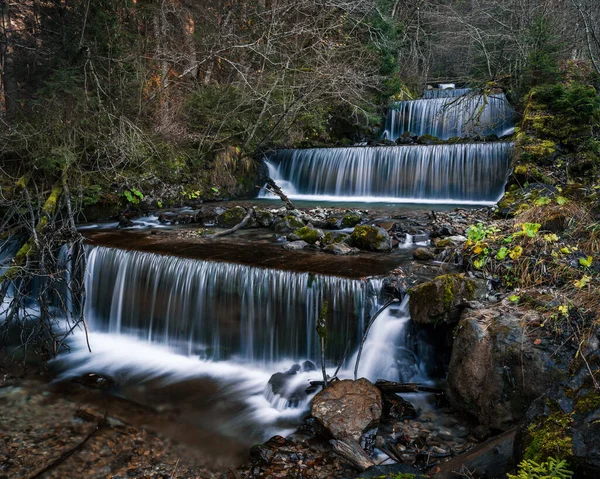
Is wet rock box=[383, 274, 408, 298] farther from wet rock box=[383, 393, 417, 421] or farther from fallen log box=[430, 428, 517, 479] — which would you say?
fallen log box=[430, 428, 517, 479]

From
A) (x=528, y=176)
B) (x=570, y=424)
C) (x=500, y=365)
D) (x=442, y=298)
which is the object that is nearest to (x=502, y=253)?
(x=442, y=298)

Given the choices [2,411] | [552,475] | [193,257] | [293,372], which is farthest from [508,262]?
[2,411]

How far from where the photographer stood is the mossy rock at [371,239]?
6961 mm

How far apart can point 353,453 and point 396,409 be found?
884 millimetres

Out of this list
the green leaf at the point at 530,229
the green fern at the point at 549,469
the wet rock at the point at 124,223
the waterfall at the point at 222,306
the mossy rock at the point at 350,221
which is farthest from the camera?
the wet rock at the point at 124,223

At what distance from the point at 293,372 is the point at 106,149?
6932mm

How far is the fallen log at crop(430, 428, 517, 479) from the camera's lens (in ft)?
9.21

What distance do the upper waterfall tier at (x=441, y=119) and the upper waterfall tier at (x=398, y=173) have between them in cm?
290

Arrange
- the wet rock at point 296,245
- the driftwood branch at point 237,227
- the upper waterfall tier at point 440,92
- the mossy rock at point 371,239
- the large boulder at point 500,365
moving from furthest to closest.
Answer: the upper waterfall tier at point 440,92 → the driftwood branch at point 237,227 → the wet rock at point 296,245 → the mossy rock at point 371,239 → the large boulder at point 500,365

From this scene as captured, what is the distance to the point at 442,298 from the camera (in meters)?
4.61

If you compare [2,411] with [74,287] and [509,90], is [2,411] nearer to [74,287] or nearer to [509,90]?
[74,287]


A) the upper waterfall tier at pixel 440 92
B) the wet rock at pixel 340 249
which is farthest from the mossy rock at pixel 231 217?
the upper waterfall tier at pixel 440 92

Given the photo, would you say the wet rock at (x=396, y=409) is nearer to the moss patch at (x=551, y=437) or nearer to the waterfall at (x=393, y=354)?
the waterfall at (x=393, y=354)

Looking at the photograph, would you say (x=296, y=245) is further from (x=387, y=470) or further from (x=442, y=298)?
(x=387, y=470)
